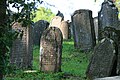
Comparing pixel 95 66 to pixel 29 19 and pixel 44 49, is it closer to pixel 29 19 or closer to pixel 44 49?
pixel 44 49

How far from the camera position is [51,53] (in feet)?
33.2

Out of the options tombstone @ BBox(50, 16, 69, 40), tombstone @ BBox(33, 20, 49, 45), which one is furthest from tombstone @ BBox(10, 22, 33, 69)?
tombstone @ BBox(50, 16, 69, 40)

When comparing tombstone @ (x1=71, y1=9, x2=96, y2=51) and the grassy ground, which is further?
tombstone @ (x1=71, y1=9, x2=96, y2=51)

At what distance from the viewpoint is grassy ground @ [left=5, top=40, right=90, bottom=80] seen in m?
9.12

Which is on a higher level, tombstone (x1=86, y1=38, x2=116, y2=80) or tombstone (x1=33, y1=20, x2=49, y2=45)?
tombstone (x1=33, y1=20, x2=49, y2=45)

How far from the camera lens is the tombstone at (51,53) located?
10117 mm

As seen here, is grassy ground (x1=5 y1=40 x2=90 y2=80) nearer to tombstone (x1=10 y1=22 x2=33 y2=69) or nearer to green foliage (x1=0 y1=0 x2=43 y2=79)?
tombstone (x1=10 y1=22 x2=33 y2=69)

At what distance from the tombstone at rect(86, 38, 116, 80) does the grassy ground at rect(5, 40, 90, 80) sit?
0.51m

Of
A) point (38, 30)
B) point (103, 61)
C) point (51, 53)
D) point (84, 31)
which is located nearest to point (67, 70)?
point (51, 53)

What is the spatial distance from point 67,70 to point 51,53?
984mm

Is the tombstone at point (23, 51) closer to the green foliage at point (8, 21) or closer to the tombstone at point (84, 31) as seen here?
the tombstone at point (84, 31)

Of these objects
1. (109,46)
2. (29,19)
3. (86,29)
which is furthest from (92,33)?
(29,19)

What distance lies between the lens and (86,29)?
49.1ft

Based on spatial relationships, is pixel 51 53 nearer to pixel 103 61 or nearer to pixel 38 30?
pixel 103 61
